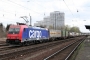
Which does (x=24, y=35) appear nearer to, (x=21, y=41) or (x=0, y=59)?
(x=21, y=41)

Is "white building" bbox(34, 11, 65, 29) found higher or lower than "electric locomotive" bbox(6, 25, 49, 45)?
higher

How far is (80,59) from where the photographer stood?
51.6 ft

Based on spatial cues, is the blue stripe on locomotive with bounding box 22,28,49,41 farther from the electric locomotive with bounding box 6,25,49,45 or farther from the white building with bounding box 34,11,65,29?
the white building with bounding box 34,11,65,29

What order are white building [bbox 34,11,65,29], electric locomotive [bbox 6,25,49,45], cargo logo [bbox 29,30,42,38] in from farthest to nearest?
white building [bbox 34,11,65,29] → cargo logo [bbox 29,30,42,38] → electric locomotive [bbox 6,25,49,45]

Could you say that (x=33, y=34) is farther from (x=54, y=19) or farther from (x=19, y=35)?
(x=54, y=19)

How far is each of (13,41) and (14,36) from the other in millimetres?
704

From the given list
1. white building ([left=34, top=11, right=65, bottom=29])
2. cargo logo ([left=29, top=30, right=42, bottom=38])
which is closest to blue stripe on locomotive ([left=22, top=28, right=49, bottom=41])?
cargo logo ([left=29, top=30, right=42, bottom=38])

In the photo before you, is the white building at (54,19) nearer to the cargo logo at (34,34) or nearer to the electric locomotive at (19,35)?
the cargo logo at (34,34)

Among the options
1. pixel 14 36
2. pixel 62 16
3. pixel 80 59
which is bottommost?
pixel 80 59

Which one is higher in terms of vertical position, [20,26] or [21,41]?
[20,26]

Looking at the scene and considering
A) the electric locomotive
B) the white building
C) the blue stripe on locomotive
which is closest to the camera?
the electric locomotive

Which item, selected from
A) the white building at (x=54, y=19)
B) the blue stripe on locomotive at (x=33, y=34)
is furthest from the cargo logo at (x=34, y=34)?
the white building at (x=54, y=19)

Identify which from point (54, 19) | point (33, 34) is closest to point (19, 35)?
point (33, 34)

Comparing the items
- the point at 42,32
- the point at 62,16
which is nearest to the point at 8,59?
the point at 42,32
